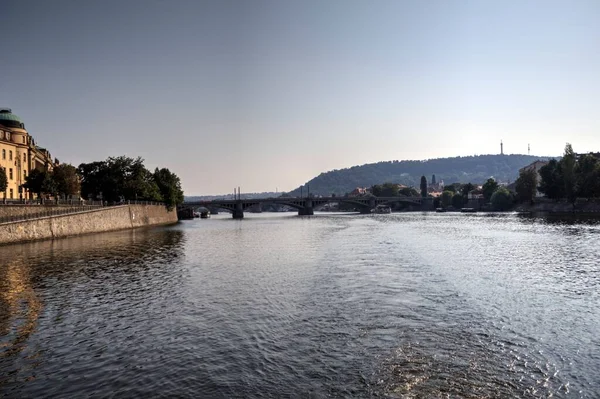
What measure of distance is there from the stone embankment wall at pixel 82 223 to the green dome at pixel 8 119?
1136 inches

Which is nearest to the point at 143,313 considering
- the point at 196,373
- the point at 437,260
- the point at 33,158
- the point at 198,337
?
the point at 198,337

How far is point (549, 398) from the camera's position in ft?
38.9

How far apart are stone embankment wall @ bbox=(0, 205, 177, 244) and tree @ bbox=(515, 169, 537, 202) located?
130 meters

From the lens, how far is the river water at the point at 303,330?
1312 centimetres

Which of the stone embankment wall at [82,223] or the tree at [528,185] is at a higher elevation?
the tree at [528,185]

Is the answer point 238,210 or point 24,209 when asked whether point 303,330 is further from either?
point 238,210

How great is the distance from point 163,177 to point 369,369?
143 metres

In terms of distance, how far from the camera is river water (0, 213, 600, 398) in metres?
13.1

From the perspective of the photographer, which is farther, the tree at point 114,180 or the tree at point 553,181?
the tree at point 553,181

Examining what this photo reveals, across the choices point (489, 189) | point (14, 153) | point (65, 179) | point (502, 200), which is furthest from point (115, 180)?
point (489, 189)

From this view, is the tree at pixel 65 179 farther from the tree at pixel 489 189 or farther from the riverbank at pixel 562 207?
the tree at pixel 489 189

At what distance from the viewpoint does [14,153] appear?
86750 mm

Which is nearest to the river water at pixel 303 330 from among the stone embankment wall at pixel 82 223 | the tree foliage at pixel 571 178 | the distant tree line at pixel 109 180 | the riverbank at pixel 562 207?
the stone embankment wall at pixel 82 223

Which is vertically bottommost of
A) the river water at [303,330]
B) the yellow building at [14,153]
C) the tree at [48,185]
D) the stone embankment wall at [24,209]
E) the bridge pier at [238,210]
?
the river water at [303,330]
